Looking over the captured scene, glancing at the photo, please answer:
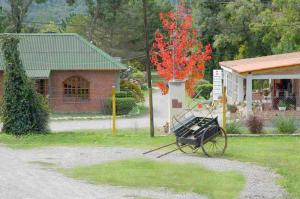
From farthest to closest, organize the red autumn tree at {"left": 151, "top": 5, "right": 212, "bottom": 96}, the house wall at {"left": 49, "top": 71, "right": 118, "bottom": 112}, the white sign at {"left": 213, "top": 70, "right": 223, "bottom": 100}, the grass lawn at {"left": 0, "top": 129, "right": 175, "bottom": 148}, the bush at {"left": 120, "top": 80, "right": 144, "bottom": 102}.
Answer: the bush at {"left": 120, "top": 80, "right": 144, "bottom": 102} → the white sign at {"left": 213, "top": 70, "right": 223, "bottom": 100} → the house wall at {"left": 49, "top": 71, "right": 118, "bottom": 112} → the red autumn tree at {"left": 151, "top": 5, "right": 212, "bottom": 96} → the grass lawn at {"left": 0, "top": 129, "right": 175, "bottom": 148}

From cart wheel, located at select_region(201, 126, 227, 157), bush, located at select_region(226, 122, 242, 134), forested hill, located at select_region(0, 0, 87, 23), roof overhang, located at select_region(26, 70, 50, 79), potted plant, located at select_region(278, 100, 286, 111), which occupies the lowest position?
cart wheel, located at select_region(201, 126, 227, 157)

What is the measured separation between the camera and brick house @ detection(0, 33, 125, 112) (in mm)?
38938

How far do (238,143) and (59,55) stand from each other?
21150 millimetres

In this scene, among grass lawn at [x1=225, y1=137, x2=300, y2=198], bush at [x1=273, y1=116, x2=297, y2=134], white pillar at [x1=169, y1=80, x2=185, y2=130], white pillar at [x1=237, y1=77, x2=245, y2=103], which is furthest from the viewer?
white pillar at [x1=237, y1=77, x2=245, y2=103]

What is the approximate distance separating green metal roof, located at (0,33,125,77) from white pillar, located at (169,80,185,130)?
52.9ft

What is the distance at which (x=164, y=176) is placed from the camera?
1468 centimetres

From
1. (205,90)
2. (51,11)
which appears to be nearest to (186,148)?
(205,90)

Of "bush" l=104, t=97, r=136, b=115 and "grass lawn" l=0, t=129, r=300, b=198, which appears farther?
"bush" l=104, t=97, r=136, b=115

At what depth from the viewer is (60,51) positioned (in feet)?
132

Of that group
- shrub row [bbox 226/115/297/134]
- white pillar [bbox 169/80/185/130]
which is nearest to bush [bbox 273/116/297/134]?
shrub row [bbox 226/115/297/134]

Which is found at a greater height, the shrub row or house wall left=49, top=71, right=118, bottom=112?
house wall left=49, top=71, right=118, bottom=112

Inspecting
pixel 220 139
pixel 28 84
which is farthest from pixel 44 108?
pixel 220 139

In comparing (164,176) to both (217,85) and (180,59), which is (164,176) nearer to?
(180,59)

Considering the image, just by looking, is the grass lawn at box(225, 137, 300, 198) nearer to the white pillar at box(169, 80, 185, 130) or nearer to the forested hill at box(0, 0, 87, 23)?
the white pillar at box(169, 80, 185, 130)
